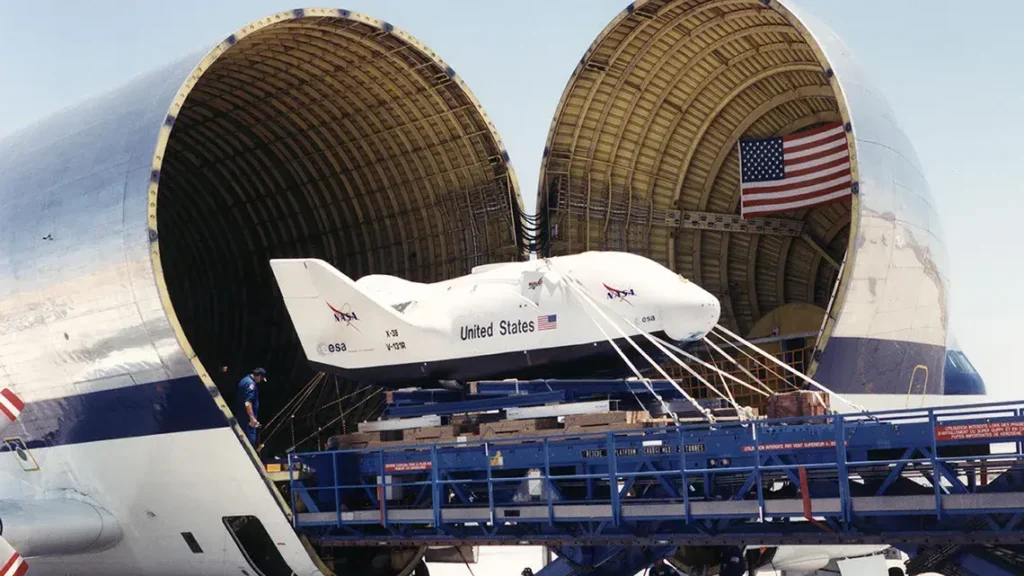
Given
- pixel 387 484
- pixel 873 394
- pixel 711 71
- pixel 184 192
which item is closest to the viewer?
pixel 387 484

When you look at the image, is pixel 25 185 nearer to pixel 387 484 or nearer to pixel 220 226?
pixel 220 226

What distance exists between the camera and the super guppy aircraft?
18.2m

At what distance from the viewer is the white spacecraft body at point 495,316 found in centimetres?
1728

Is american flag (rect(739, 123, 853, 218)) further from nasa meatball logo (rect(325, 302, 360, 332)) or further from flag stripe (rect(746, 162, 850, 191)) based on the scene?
nasa meatball logo (rect(325, 302, 360, 332))

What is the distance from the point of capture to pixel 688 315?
17.0 metres

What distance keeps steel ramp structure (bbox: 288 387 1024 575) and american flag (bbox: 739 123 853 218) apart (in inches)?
256

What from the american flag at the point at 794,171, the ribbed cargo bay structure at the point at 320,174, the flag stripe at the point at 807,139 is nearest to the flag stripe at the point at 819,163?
the american flag at the point at 794,171

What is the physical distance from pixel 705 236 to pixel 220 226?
11.1 metres

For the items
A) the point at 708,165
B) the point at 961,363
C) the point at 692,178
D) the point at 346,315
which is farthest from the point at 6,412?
the point at 961,363

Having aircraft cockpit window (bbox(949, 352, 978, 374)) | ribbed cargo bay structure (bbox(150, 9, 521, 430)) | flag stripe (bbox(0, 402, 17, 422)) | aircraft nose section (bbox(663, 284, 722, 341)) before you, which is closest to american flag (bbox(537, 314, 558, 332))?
aircraft nose section (bbox(663, 284, 722, 341))

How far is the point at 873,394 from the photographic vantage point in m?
18.9

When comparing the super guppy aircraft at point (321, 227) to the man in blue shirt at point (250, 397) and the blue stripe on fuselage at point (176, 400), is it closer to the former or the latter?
the blue stripe on fuselage at point (176, 400)

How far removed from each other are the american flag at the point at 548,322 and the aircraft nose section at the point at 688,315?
5.67ft

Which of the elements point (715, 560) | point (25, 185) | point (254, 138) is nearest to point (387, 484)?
point (715, 560)
